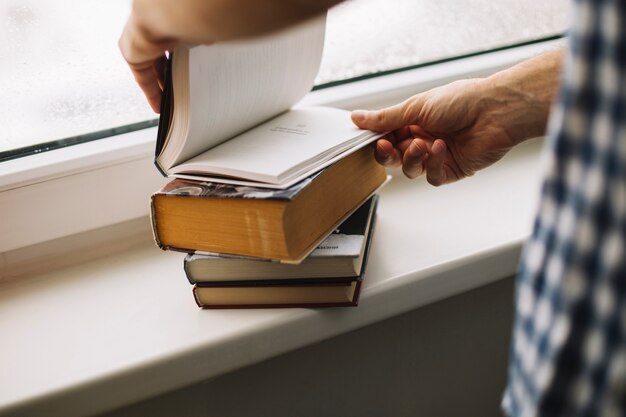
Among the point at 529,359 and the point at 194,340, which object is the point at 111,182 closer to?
the point at 194,340

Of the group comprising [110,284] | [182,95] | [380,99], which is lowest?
[110,284]

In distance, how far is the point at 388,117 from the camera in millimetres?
714

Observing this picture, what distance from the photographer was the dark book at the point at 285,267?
24.3 inches

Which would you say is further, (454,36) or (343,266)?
(454,36)

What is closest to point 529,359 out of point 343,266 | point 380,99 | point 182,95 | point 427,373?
point 343,266

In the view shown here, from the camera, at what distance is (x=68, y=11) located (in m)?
0.73

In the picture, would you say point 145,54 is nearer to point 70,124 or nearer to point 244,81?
point 244,81

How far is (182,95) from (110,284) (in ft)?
0.91

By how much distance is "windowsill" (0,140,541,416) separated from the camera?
592 mm

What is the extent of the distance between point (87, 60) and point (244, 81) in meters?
0.25

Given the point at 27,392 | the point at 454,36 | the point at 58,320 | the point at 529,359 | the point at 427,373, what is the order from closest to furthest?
the point at 529,359
the point at 27,392
the point at 58,320
the point at 427,373
the point at 454,36

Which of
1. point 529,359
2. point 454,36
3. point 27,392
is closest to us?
point 529,359

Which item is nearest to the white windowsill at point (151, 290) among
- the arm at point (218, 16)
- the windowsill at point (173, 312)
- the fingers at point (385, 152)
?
the windowsill at point (173, 312)

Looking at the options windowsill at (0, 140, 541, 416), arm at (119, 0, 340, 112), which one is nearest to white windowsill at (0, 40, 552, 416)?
windowsill at (0, 140, 541, 416)
